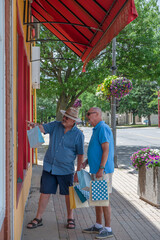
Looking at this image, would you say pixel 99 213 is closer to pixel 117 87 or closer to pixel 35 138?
pixel 35 138

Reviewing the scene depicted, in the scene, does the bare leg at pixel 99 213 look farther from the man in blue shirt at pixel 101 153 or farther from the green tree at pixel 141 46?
the green tree at pixel 141 46

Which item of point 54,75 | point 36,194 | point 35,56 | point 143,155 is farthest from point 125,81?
point 54,75

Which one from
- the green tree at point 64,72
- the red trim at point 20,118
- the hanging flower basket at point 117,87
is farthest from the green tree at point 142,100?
the red trim at point 20,118

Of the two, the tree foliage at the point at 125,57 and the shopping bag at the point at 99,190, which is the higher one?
the tree foliage at the point at 125,57

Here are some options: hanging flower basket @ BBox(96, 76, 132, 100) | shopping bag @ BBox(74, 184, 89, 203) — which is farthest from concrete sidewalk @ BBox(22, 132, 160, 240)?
hanging flower basket @ BBox(96, 76, 132, 100)

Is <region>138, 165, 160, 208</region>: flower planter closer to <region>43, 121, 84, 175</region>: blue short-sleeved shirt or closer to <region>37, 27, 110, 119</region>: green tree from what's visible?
<region>43, 121, 84, 175</region>: blue short-sleeved shirt

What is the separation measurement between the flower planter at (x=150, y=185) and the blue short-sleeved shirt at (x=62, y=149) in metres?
1.98

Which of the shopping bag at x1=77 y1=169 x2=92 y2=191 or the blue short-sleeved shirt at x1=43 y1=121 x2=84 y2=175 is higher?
the blue short-sleeved shirt at x1=43 y1=121 x2=84 y2=175

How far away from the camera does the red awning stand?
383 centimetres

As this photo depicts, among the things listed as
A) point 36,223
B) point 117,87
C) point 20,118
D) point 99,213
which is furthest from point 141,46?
point 36,223

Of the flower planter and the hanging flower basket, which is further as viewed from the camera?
the hanging flower basket

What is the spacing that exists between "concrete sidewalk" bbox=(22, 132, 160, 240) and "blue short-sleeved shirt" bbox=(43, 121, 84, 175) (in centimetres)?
85

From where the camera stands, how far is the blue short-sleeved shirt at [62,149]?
4586mm

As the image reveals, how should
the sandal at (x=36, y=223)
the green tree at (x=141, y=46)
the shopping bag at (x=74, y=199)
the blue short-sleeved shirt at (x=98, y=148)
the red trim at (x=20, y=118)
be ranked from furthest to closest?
the green tree at (x=141, y=46) < the red trim at (x=20, y=118) < the sandal at (x=36, y=223) < the shopping bag at (x=74, y=199) < the blue short-sleeved shirt at (x=98, y=148)
